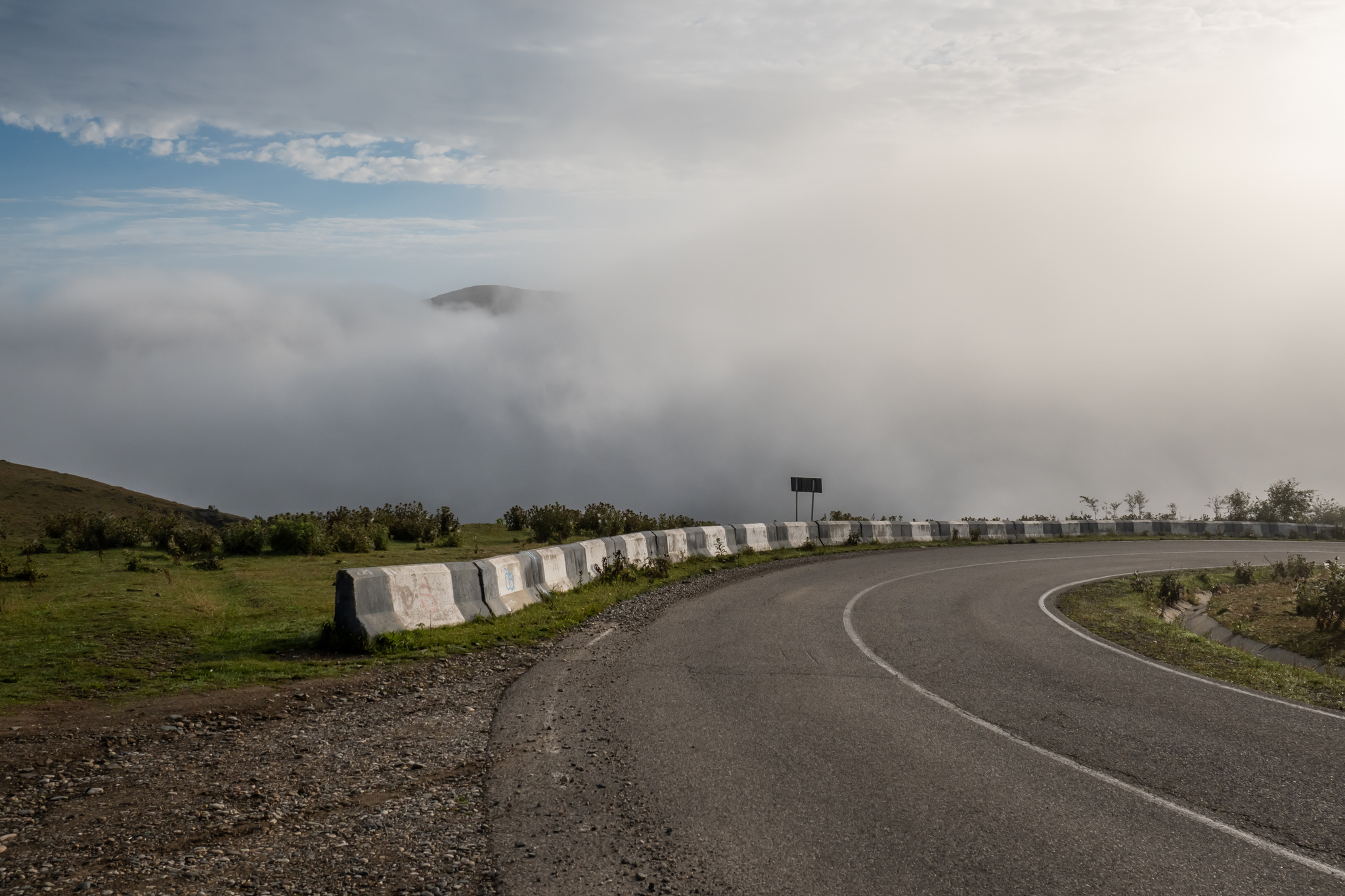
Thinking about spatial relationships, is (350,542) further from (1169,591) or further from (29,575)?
(1169,591)

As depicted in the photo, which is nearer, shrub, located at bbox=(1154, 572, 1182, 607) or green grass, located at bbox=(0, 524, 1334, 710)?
green grass, located at bbox=(0, 524, 1334, 710)

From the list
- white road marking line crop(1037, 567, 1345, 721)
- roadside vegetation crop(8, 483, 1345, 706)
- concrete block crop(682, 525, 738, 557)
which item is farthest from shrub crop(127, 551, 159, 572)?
white road marking line crop(1037, 567, 1345, 721)

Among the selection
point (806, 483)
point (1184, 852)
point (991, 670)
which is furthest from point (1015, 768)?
point (806, 483)

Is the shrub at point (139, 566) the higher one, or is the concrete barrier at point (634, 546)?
the shrub at point (139, 566)

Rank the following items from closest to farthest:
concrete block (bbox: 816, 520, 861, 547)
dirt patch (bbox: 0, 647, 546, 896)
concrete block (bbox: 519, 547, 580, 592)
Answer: dirt patch (bbox: 0, 647, 546, 896), concrete block (bbox: 519, 547, 580, 592), concrete block (bbox: 816, 520, 861, 547)

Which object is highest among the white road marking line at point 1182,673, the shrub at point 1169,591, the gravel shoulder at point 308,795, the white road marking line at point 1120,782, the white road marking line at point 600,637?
the gravel shoulder at point 308,795

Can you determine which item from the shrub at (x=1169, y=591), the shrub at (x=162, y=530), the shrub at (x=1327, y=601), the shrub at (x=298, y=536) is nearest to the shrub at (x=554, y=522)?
the shrub at (x=298, y=536)

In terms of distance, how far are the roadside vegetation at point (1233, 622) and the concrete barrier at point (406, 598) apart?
10.3m

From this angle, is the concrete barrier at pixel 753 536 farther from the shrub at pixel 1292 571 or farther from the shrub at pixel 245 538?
the shrub at pixel 1292 571

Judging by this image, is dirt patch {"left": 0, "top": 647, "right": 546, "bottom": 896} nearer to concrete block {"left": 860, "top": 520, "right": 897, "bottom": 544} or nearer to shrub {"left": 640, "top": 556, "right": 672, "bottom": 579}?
shrub {"left": 640, "top": 556, "right": 672, "bottom": 579}

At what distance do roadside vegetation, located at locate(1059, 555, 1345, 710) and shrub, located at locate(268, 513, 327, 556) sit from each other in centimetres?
1728

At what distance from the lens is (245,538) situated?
20.5m

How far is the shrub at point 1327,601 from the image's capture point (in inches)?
585

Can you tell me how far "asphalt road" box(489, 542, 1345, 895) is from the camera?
4766 mm
